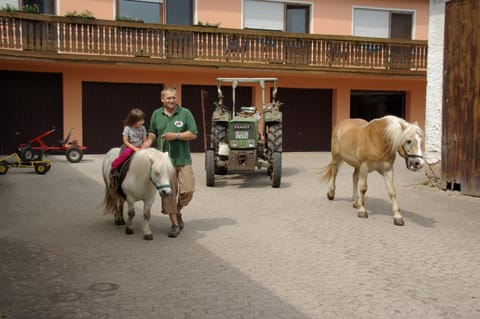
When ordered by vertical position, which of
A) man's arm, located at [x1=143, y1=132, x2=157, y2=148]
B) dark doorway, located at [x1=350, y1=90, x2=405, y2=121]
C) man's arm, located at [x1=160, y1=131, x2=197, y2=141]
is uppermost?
dark doorway, located at [x1=350, y1=90, x2=405, y2=121]

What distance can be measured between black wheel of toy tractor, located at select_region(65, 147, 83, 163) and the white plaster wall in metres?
10.3

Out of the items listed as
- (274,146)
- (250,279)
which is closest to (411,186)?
(274,146)

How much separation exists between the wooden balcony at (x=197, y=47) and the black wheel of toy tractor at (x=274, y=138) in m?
7.27

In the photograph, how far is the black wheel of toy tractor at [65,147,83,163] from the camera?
1609 centimetres

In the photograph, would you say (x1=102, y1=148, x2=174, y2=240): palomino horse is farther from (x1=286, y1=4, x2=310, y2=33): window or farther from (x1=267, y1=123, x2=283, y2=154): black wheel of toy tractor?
(x1=286, y1=4, x2=310, y2=33): window

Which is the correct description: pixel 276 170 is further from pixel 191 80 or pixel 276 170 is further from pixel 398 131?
pixel 191 80

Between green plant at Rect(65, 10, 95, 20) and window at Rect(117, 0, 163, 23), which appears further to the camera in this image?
window at Rect(117, 0, 163, 23)

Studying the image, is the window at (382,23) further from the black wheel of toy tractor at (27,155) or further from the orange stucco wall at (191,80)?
the black wheel of toy tractor at (27,155)

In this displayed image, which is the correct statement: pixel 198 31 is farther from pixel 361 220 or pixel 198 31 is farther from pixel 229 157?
pixel 361 220

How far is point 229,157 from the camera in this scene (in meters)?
11.4

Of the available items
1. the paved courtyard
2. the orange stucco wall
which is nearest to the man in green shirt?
the paved courtyard

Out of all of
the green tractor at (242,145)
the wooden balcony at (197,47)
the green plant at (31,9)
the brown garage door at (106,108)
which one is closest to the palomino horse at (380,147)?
the green tractor at (242,145)

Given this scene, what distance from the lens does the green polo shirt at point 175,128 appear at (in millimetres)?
6762

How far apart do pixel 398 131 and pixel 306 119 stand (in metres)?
14.8
